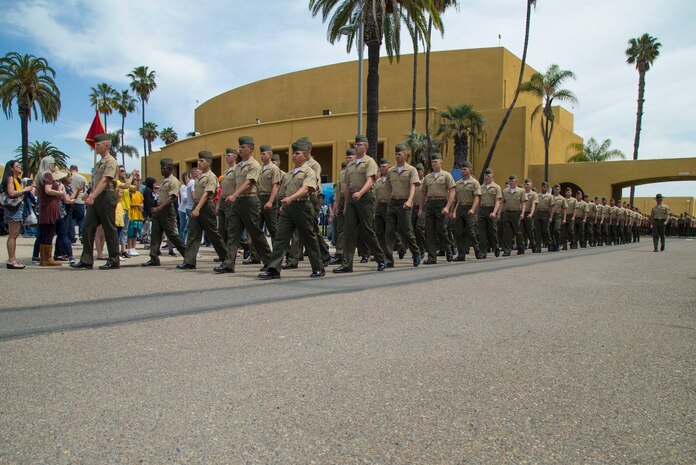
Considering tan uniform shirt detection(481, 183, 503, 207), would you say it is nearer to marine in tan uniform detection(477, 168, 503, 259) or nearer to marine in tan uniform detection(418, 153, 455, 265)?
marine in tan uniform detection(477, 168, 503, 259)

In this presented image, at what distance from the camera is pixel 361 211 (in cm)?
955

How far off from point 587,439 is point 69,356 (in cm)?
297

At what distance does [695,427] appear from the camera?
8.86 feet

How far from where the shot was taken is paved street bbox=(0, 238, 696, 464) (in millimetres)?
2410

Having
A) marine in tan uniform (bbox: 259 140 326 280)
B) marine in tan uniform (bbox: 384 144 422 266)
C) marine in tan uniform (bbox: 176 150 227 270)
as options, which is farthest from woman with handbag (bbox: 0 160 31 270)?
marine in tan uniform (bbox: 384 144 422 266)

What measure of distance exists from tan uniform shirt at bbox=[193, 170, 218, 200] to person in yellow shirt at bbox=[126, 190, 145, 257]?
3.16m

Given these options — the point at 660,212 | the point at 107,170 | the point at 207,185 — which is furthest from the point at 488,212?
the point at 660,212

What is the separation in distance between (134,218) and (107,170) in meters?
3.88

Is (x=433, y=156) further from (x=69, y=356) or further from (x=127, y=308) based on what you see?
(x=69, y=356)

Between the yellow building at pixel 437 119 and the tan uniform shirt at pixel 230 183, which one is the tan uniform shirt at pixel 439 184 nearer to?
the tan uniform shirt at pixel 230 183

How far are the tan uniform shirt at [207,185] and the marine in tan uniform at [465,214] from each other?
209 inches

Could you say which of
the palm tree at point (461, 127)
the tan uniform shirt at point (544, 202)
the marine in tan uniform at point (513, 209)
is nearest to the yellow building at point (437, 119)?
the palm tree at point (461, 127)

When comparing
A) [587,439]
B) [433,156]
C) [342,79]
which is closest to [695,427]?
[587,439]

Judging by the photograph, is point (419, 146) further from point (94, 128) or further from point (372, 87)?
point (94, 128)
